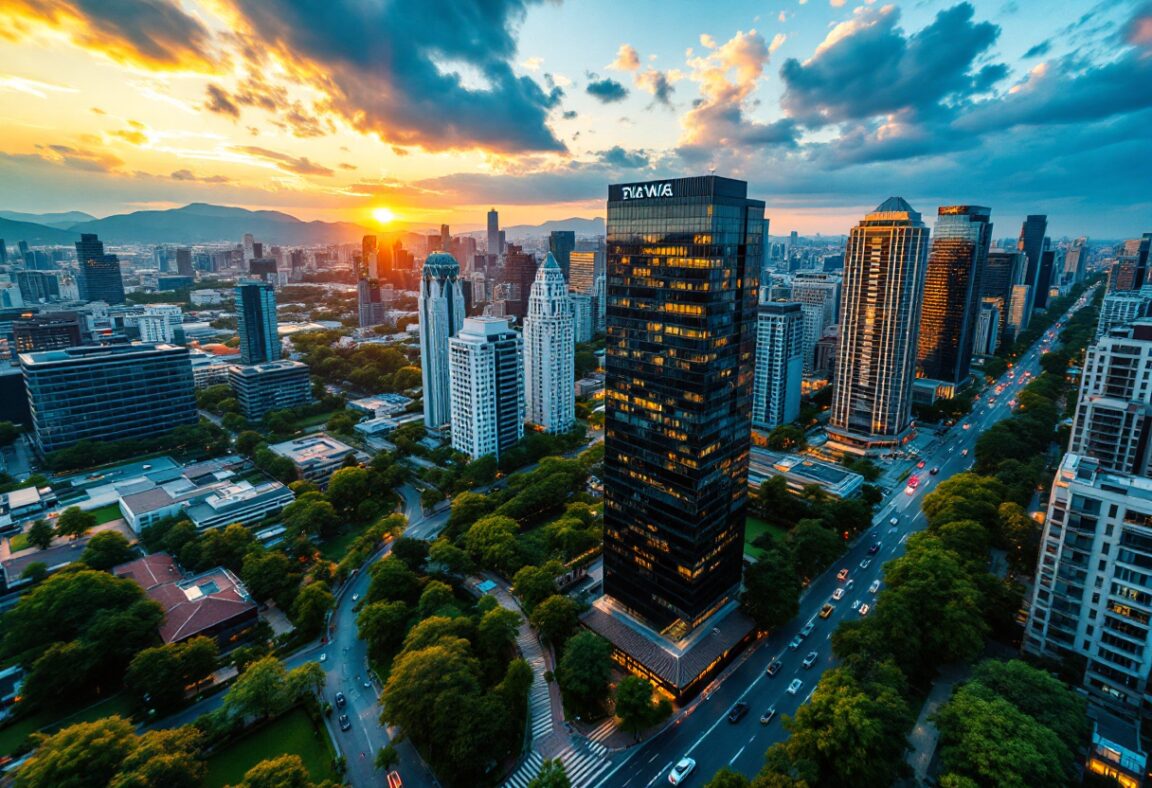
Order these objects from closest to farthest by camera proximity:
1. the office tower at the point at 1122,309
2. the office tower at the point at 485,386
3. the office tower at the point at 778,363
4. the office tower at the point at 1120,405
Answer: the office tower at the point at 1120,405 → the office tower at the point at 485,386 → the office tower at the point at 778,363 → the office tower at the point at 1122,309

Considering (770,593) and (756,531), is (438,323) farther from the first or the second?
(770,593)

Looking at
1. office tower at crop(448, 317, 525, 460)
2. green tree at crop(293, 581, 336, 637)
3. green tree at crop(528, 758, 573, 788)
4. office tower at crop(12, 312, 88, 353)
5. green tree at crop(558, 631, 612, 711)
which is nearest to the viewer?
green tree at crop(528, 758, 573, 788)

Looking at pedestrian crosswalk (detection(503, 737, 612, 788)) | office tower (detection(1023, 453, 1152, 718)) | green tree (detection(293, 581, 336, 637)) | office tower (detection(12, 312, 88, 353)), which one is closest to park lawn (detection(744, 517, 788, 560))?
office tower (detection(1023, 453, 1152, 718))

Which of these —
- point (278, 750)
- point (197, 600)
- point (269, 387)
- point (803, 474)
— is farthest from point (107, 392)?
point (803, 474)

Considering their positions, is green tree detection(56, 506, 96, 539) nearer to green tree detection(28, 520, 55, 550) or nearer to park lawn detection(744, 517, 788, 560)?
green tree detection(28, 520, 55, 550)

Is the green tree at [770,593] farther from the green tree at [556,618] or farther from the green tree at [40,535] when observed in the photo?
the green tree at [40,535]

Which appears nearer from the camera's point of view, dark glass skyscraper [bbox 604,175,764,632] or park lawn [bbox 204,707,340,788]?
park lawn [bbox 204,707,340,788]

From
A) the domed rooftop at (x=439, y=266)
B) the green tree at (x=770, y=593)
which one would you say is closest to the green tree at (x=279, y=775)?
the green tree at (x=770, y=593)
